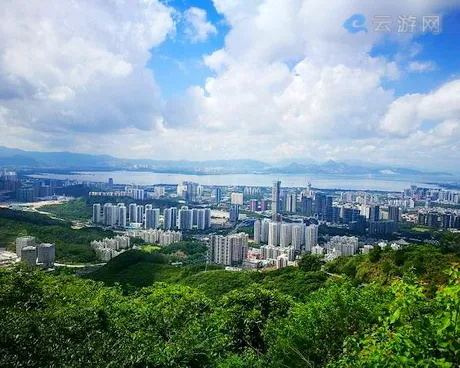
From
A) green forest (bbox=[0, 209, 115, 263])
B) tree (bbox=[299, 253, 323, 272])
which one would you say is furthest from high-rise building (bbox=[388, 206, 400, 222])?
green forest (bbox=[0, 209, 115, 263])

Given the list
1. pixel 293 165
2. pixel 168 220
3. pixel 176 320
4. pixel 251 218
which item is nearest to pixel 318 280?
pixel 176 320

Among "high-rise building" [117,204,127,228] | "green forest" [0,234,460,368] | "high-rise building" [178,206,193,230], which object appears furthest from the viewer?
"high-rise building" [117,204,127,228]

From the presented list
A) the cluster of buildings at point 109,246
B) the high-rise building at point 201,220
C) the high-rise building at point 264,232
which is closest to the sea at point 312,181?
the high-rise building at point 201,220

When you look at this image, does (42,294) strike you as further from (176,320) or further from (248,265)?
(248,265)

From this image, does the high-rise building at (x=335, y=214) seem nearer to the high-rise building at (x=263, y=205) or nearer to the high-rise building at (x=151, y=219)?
the high-rise building at (x=263, y=205)

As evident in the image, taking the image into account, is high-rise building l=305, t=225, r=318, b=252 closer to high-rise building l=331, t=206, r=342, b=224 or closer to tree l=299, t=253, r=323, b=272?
high-rise building l=331, t=206, r=342, b=224

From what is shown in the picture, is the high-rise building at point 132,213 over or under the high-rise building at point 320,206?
under

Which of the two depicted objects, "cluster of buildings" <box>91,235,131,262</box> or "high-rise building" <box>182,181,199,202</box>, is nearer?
"cluster of buildings" <box>91,235,131,262</box>
